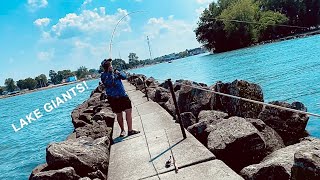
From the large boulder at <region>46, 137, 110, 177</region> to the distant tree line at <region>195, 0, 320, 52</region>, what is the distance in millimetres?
67719

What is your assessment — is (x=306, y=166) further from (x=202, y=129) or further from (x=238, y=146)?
(x=202, y=129)

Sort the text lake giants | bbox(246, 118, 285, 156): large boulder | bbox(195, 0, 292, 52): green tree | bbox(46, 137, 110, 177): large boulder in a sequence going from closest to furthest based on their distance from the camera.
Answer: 1. bbox(46, 137, 110, 177): large boulder
2. bbox(246, 118, 285, 156): large boulder
3. the text lake giants
4. bbox(195, 0, 292, 52): green tree

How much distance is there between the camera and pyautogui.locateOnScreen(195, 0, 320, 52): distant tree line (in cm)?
7450

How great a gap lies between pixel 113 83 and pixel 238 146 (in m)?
2.99

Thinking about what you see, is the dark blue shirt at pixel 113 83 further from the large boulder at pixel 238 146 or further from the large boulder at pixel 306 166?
the large boulder at pixel 306 166

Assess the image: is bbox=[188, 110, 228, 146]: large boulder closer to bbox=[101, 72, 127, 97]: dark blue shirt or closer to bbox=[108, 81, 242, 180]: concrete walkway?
bbox=[108, 81, 242, 180]: concrete walkway

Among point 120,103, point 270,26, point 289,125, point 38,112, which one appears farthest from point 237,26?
point 120,103

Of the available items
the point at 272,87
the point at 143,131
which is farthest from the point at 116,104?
the point at 272,87

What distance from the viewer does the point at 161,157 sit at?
19.6 ft

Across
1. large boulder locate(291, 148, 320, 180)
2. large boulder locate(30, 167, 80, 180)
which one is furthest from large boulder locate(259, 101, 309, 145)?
large boulder locate(30, 167, 80, 180)

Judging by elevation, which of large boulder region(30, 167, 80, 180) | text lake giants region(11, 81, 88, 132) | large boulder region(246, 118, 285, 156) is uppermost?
large boulder region(30, 167, 80, 180)

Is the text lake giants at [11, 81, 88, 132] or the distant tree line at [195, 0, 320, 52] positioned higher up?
the distant tree line at [195, 0, 320, 52]

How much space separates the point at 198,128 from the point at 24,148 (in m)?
14.9

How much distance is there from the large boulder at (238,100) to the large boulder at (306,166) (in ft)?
17.7
